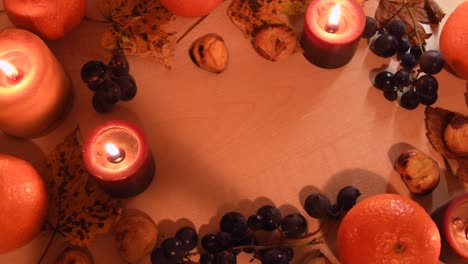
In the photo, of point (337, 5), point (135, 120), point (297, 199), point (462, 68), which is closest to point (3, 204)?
point (135, 120)

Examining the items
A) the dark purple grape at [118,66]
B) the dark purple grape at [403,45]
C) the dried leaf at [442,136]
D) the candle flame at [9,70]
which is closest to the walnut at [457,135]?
the dried leaf at [442,136]

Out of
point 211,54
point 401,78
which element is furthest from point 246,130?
point 401,78

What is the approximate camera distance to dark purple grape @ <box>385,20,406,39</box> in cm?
69

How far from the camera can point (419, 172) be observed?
2.05ft

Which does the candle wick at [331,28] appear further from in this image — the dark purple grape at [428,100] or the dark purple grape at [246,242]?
the dark purple grape at [246,242]

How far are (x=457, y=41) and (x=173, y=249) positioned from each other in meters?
0.45

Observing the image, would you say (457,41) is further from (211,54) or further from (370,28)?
(211,54)

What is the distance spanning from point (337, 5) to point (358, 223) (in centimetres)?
29

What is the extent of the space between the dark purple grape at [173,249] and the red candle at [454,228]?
1.00 ft

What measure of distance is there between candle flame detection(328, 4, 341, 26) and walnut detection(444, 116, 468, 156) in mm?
201

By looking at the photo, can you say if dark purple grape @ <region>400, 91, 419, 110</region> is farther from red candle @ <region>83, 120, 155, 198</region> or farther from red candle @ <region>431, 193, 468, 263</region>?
red candle @ <region>83, 120, 155, 198</region>

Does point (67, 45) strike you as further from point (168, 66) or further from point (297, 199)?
point (297, 199)

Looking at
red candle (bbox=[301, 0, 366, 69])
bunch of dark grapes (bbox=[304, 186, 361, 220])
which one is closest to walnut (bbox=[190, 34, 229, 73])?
red candle (bbox=[301, 0, 366, 69])

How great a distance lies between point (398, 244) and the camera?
53 centimetres
